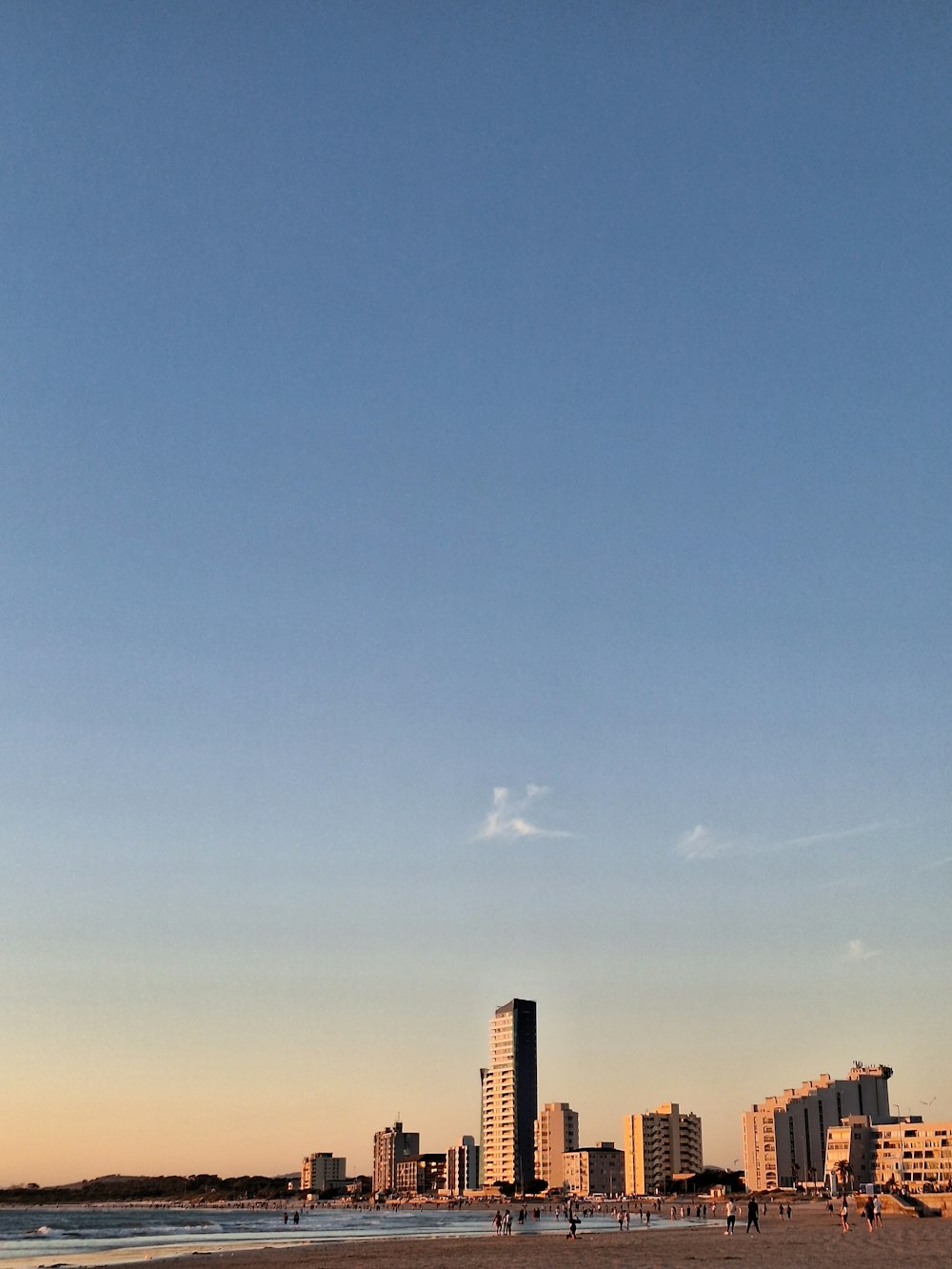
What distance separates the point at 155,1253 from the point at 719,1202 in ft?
446

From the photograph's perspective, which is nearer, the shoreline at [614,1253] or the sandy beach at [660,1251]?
the sandy beach at [660,1251]

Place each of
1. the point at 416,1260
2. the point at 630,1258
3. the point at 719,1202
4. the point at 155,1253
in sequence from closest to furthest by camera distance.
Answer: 1. the point at 630,1258
2. the point at 416,1260
3. the point at 155,1253
4. the point at 719,1202

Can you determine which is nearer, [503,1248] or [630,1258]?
[630,1258]

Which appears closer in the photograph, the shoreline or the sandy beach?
the sandy beach

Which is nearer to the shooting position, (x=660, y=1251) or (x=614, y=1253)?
(x=614, y=1253)

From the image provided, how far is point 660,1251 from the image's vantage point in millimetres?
62594

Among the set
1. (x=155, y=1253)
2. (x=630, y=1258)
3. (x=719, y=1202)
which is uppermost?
(x=630, y=1258)

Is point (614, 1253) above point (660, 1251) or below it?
above

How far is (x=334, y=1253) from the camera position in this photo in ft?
239

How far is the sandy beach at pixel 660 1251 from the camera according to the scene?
50.6m

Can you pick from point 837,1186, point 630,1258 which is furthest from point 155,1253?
point 837,1186

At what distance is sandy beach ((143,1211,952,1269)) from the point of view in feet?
166

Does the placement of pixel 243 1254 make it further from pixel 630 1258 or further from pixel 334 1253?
pixel 630 1258

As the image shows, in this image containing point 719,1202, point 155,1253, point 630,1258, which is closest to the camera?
point 630,1258
